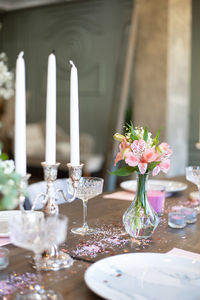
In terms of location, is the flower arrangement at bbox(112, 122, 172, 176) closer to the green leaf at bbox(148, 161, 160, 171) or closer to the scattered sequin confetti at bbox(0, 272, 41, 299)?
the green leaf at bbox(148, 161, 160, 171)

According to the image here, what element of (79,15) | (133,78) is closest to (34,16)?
(79,15)

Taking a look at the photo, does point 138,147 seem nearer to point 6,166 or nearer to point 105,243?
point 105,243

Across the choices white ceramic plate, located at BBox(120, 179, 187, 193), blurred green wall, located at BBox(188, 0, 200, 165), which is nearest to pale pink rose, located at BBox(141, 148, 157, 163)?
white ceramic plate, located at BBox(120, 179, 187, 193)

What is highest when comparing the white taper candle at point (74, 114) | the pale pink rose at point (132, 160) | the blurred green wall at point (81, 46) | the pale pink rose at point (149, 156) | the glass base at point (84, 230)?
the blurred green wall at point (81, 46)

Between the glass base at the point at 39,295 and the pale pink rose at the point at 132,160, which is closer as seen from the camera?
the glass base at the point at 39,295

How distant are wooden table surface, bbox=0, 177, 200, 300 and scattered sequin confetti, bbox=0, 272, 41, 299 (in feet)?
0.06

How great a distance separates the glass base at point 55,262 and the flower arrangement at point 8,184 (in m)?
0.31

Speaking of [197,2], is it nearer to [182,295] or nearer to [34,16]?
[34,16]

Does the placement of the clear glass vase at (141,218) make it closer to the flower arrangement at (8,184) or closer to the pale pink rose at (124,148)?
the pale pink rose at (124,148)

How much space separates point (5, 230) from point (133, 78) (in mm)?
3199

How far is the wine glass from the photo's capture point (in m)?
0.77

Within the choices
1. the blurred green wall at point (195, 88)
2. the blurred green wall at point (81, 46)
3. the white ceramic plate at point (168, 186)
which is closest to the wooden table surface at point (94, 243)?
the white ceramic plate at point (168, 186)

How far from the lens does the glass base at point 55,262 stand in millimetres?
943

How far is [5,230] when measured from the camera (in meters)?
1.27
